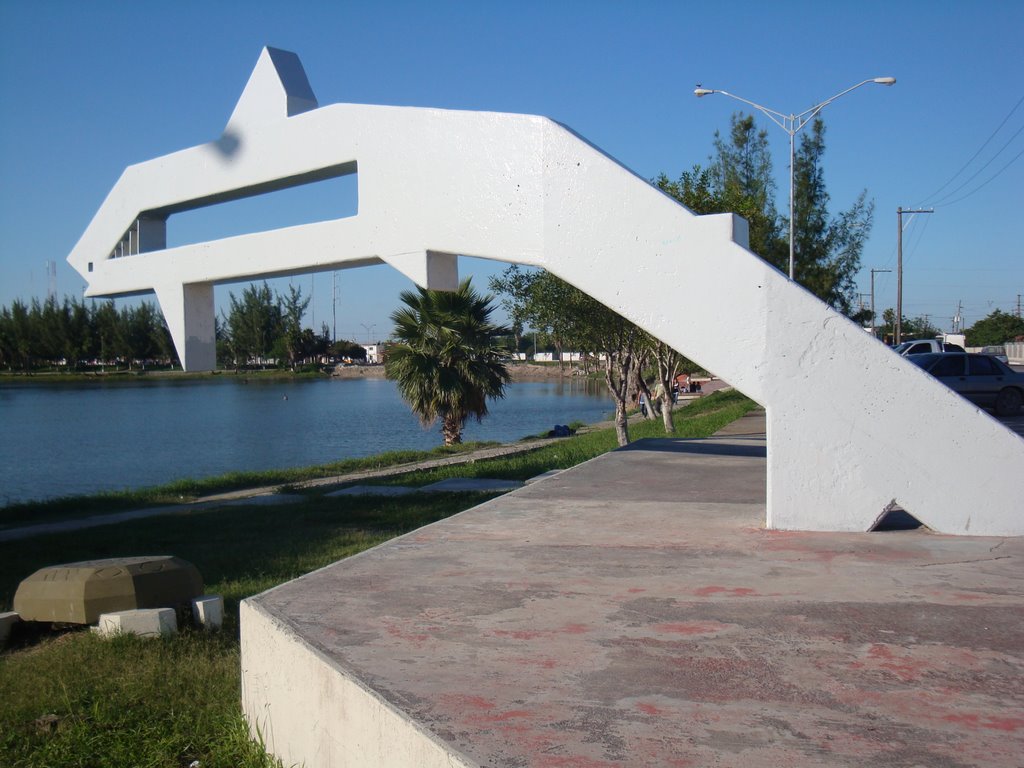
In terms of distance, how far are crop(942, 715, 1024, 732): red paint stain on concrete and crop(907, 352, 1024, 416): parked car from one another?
18.8m

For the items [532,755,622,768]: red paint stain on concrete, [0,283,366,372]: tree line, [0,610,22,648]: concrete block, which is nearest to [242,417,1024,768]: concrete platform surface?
[532,755,622,768]: red paint stain on concrete

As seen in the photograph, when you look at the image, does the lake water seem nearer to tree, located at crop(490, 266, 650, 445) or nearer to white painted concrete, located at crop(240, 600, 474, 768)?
tree, located at crop(490, 266, 650, 445)

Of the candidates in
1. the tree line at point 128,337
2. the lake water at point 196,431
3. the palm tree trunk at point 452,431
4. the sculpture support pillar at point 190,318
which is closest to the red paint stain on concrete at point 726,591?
the sculpture support pillar at point 190,318

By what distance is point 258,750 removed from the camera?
4.36m

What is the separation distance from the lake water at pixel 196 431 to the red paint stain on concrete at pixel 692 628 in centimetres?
2144

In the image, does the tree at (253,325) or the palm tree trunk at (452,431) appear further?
the tree at (253,325)

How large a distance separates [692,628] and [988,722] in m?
1.35

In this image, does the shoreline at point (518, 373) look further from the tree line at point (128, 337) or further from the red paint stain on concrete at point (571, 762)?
the red paint stain on concrete at point (571, 762)

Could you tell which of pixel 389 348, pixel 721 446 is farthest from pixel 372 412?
pixel 721 446

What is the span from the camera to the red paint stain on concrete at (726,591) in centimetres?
499

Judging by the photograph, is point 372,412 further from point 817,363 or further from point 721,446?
point 817,363

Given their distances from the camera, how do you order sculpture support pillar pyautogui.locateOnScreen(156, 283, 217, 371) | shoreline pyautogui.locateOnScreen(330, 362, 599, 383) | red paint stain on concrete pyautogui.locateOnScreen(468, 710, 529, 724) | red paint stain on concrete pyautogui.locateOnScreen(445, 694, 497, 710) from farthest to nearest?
1. shoreline pyautogui.locateOnScreen(330, 362, 599, 383)
2. sculpture support pillar pyautogui.locateOnScreen(156, 283, 217, 371)
3. red paint stain on concrete pyautogui.locateOnScreen(445, 694, 497, 710)
4. red paint stain on concrete pyautogui.locateOnScreen(468, 710, 529, 724)

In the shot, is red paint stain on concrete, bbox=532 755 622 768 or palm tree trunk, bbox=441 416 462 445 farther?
palm tree trunk, bbox=441 416 462 445

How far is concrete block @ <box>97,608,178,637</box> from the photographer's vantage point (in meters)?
6.28
